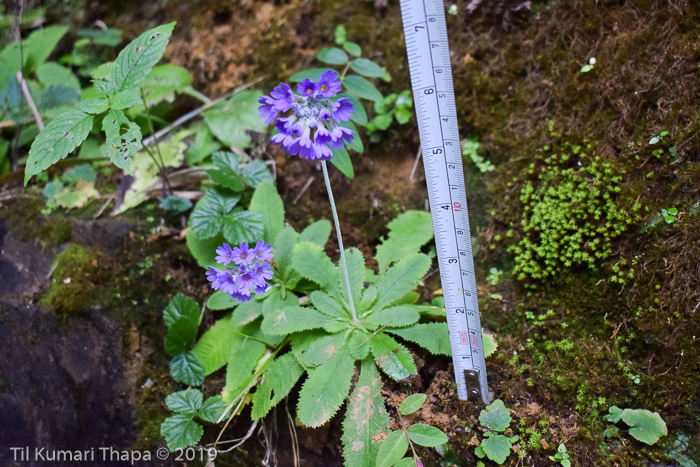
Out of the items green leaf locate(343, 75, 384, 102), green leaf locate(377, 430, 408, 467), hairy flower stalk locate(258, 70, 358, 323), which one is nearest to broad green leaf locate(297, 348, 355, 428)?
green leaf locate(377, 430, 408, 467)

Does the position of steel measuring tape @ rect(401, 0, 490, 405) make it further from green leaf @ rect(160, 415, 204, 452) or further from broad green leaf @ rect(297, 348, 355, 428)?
green leaf @ rect(160, 415, 204, 452)

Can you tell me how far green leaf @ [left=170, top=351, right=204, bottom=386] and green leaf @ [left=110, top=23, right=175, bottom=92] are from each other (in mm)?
1713

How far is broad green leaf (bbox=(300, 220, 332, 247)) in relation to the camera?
3.19m

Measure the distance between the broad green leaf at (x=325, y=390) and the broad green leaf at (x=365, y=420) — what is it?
0.27 feet

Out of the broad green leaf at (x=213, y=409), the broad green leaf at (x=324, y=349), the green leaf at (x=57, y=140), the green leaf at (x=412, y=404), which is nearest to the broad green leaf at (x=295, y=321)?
the broad green leaf at (x=324, y=349)

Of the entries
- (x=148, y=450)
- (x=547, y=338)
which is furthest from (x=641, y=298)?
(x=148, y=450)

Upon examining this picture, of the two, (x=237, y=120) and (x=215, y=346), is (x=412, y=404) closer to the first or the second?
(x=215, y=346)

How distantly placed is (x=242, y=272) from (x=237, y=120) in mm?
1671

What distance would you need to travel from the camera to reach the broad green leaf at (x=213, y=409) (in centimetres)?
A: 273

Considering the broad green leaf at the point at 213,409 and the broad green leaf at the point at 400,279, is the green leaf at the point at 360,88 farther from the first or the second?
the broad green leaf at the point at 213,409

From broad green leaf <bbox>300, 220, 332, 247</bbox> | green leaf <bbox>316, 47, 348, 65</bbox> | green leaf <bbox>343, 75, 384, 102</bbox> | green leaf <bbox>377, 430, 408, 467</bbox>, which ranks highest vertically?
green leaf <bbox>316, 47, 348, 65</bbox>

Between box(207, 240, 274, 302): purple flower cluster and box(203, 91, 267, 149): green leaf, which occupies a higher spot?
box(203, 91, 267, 149): green leaf

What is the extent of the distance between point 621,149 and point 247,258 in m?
2.33

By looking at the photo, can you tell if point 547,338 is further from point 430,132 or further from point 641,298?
point 430,132
